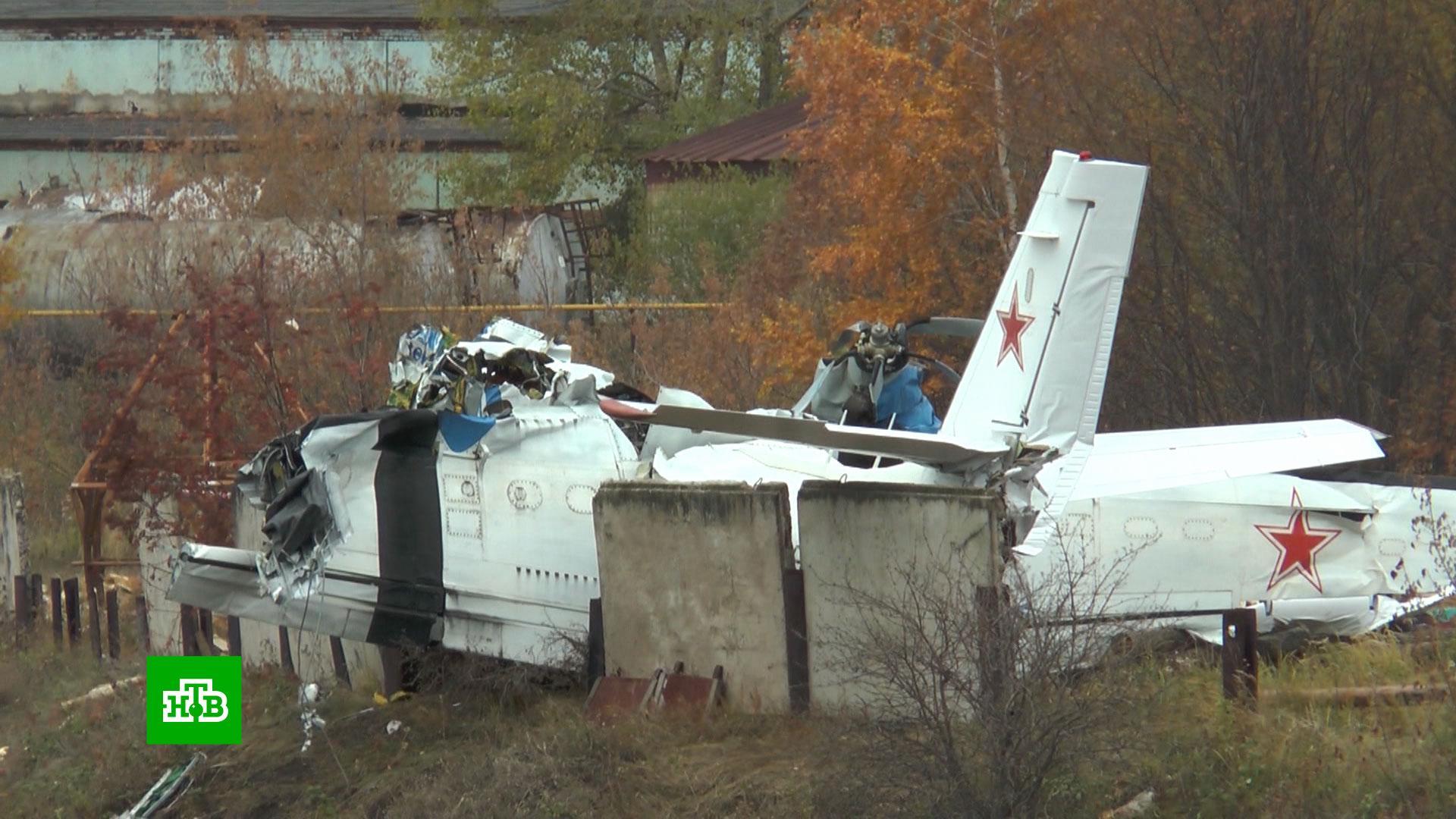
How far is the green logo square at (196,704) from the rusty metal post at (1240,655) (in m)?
6.60

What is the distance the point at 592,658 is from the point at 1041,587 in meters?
3.24

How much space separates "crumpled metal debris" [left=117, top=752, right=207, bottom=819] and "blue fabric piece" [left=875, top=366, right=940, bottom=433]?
17.8 ft

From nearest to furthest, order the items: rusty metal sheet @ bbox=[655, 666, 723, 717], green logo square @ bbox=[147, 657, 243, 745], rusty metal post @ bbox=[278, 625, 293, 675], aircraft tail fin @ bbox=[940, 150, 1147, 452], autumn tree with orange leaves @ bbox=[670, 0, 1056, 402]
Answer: rusty metal sheet @ bbox=[655, 666, 723, 717], aircraft tail fin @ bbox=[940, 150, 1147, 452], green logo square @ bbox=[147, 657, 243, 745], rusty metal post @ bbox=[278, 625, 293, 675], autumn tree with orange leaves @ bbox=[670, 0, 1056, 402]

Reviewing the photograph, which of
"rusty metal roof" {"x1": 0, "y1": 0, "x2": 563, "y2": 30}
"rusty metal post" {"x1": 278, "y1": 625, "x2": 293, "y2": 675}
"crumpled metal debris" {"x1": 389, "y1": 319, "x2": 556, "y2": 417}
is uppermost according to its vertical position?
"rusty metal roof" {"x1": 0, "y1": 0, "x2": 563, "y2": 30}

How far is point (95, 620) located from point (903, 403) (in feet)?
25.6

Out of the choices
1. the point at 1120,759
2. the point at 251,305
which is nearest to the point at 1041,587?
the point at 1120,759

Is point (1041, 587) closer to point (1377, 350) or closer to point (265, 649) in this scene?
point (265, 649)

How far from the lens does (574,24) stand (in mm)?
37250

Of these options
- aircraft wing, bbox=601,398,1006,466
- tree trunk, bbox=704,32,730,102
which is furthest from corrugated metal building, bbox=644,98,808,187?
aircraft wing, bbox=601,398,1006,466

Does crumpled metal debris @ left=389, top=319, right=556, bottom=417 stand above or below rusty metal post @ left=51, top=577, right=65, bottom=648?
above

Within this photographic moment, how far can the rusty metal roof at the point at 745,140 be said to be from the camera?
99.2 ft

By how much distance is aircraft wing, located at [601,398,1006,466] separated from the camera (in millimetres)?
8484

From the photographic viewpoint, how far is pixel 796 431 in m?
8.56

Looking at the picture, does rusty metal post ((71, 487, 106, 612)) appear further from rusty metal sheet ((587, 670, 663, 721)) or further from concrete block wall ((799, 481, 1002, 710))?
concrete block wall ((799, 481, 1002, 710))
